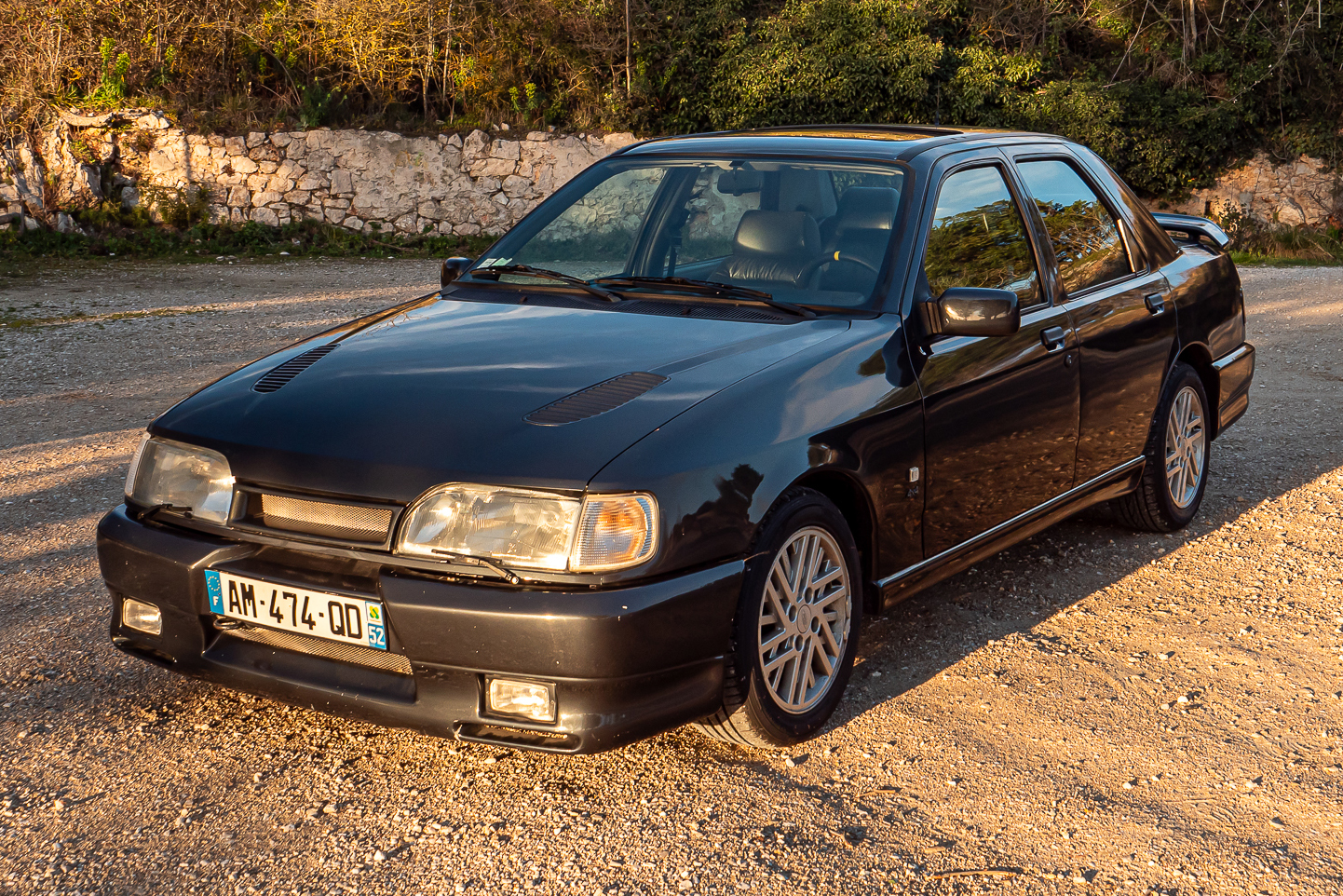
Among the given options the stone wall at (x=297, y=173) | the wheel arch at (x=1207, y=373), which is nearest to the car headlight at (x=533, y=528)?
the wheel arch at (x=1207, y=373)

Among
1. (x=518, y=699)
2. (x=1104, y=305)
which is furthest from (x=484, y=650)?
(x=1104, y=305)

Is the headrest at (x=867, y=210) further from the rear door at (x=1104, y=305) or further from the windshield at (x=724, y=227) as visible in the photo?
the rear door at (x=1104, y=305)

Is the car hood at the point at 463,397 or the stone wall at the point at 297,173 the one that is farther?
the stone wall at the point at 297,173

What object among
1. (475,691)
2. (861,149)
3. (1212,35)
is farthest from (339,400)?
(1212,35)

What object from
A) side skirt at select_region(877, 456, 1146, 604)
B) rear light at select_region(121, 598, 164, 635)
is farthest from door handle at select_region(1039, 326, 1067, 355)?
rear light at select_region(121, 598, 164, 635)

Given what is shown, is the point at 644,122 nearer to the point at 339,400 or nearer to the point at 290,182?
the point at 290,182

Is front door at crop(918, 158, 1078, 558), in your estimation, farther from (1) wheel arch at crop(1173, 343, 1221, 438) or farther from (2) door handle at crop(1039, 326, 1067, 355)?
(1) wheel arch at crop(1173, 343, 1221, 438)

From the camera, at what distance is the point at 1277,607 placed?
14.6ft

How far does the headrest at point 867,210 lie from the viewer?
387cm

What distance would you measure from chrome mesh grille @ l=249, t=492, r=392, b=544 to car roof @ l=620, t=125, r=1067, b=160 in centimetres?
208

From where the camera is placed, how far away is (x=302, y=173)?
17906 millimetres

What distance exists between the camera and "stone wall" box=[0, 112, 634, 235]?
16609 mm

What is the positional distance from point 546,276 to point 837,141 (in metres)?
1.13

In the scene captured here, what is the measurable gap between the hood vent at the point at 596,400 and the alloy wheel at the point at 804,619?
55cm
